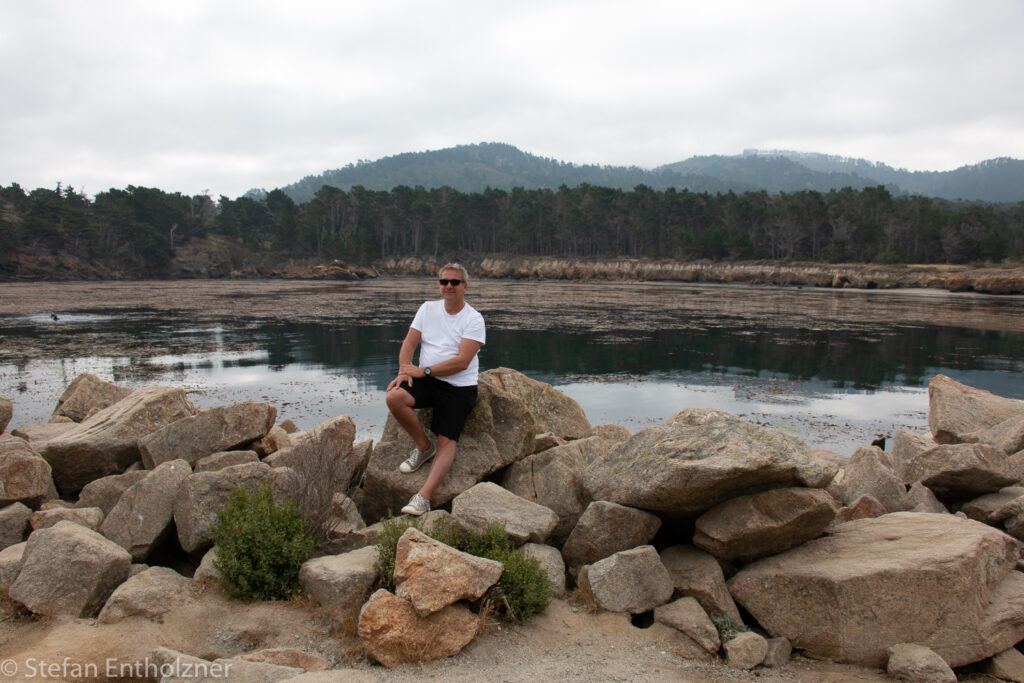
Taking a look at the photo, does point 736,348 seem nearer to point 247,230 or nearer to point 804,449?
point 804,449

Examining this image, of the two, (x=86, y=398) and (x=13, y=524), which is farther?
(x=86, y=398)

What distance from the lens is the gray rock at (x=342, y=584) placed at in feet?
16.2

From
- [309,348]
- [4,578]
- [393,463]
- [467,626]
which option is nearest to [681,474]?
[467,626]

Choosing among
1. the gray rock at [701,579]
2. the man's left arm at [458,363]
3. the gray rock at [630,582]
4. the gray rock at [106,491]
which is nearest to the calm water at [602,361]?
the gray rock at [106,491]

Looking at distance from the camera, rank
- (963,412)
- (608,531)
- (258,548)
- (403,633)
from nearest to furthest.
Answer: (403,633) → (258,548) → (608,531) → (963,412)

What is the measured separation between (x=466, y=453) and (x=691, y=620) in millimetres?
3044

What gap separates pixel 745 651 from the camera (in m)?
4.79

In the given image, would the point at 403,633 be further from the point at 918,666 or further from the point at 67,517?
the point at 67,517

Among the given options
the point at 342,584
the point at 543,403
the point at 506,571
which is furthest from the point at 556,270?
the point at 342,584

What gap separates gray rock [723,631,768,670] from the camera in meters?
4.75

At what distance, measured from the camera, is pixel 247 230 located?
430 feet

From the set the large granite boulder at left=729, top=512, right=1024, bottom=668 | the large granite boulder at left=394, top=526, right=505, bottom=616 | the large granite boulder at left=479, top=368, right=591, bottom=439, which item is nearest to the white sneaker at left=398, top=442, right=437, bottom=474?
the large granite boulder at left=479, top=368, right=591, bottom=439

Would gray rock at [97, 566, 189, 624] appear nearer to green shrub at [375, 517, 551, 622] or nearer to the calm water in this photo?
green shrub at [375, 517, 551, 622]

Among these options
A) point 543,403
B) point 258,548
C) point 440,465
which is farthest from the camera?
point 543,403
